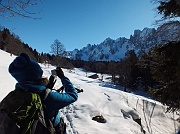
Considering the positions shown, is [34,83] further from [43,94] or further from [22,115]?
[22,115]

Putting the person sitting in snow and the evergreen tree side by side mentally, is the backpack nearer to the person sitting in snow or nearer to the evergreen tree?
the person sitting in snow

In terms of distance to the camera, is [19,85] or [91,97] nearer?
[19,85]

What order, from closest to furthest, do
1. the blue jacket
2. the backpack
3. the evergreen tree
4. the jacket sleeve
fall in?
the backpack → the blue jacket → the jacket sleeve → the evergreen tree

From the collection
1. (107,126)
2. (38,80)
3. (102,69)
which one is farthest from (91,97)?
(102,69)

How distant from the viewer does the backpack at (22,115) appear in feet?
5.58

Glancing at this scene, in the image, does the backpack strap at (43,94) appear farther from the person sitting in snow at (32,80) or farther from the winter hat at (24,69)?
the winter hat at (24,69)

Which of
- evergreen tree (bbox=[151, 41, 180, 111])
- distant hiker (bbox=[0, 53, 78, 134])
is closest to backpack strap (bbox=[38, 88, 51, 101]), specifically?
distant hiker (bbox=[0, 53, 78, 134])

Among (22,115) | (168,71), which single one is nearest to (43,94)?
(22,115)

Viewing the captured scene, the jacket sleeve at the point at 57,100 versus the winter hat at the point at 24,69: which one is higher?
the winter hat at the point at 24,69

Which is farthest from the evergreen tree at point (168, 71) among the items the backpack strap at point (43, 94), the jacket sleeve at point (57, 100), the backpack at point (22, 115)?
the backpack at point (22, 115)

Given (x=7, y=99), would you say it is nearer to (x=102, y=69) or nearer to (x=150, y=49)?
(x=150, y=49)

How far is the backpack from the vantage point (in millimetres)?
1700

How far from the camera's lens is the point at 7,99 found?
1.84 m

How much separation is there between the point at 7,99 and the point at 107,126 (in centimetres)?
709
